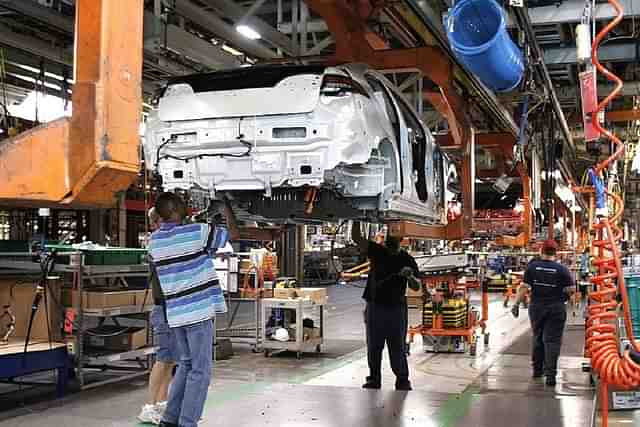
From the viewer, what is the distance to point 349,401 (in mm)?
5496

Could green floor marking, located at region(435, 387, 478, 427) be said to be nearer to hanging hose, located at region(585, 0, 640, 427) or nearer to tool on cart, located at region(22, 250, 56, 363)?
hanging hose, located at region(585, 0, 640, 427)

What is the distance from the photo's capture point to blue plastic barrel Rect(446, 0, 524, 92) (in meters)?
4.21

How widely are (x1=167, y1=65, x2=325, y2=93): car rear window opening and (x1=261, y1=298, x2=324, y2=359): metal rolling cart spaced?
14.2 ft

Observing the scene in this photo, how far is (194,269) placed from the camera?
412 cm

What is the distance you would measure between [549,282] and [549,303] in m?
0.22

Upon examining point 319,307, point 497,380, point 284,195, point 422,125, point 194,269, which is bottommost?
point 497,380

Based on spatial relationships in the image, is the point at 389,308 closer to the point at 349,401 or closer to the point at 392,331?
the point at 392,331

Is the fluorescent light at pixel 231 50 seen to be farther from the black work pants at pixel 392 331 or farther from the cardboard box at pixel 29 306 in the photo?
the black work pants at pixel 392 331

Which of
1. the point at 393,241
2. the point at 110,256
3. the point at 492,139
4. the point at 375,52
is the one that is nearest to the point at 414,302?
the point at 492,139

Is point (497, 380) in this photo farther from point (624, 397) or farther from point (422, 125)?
point (422, 125)

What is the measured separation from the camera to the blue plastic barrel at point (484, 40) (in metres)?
4.21

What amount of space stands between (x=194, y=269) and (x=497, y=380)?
16.0 feet

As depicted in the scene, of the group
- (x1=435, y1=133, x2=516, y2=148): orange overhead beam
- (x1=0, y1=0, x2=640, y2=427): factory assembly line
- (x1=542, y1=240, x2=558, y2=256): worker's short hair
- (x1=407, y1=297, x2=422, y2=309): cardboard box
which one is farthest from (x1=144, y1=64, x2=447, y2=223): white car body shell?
(x1=407, y1=297, x2=422, y2=309): cardboard box

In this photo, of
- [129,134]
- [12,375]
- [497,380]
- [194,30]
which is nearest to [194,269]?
[129,134]
